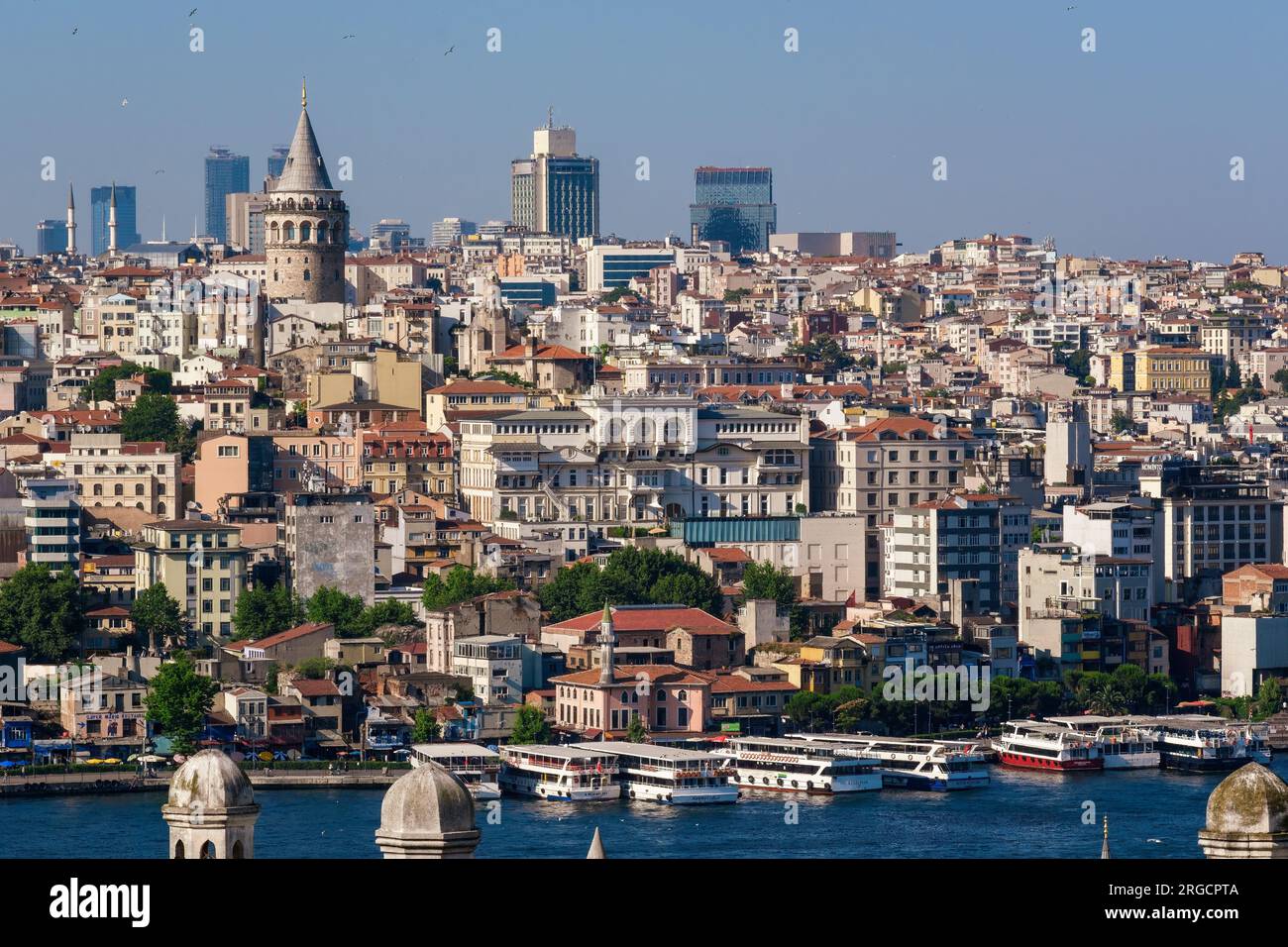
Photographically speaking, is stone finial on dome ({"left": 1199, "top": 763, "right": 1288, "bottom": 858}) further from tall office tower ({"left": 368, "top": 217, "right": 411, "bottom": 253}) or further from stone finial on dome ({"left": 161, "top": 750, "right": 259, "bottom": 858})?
tall office tower ({"left": 368, "top": 217, "right": 411, "bottom": 253})

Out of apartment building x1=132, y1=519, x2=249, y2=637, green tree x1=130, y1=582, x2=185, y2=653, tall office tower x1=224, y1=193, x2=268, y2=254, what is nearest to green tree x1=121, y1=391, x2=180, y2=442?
apartment building x1=132, y1=519, x2=249, y2=637

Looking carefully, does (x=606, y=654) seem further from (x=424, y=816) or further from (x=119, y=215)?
(x=119, y=215)

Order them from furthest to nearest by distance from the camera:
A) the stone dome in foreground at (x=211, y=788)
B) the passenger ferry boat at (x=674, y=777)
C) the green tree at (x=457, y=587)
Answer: the green tree at (x=457, y=587) < the passenger ferry boat at (x=674, y=777) < the stone dome in foreground at (x=211, y=788)

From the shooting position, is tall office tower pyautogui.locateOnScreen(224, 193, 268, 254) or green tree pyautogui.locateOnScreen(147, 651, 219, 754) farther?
tall office tower pyautogui.locateOnScreen(224, 193, 268, 254)

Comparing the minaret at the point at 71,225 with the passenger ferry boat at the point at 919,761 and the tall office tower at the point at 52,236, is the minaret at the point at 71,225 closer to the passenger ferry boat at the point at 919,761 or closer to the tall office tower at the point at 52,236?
the tall office tower at the point at 52,236

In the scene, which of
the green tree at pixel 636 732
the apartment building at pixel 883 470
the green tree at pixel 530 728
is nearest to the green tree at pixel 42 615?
the green tree at pixel 530 728

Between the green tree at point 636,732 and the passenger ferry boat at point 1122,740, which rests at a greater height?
the green tree at point 636,732
